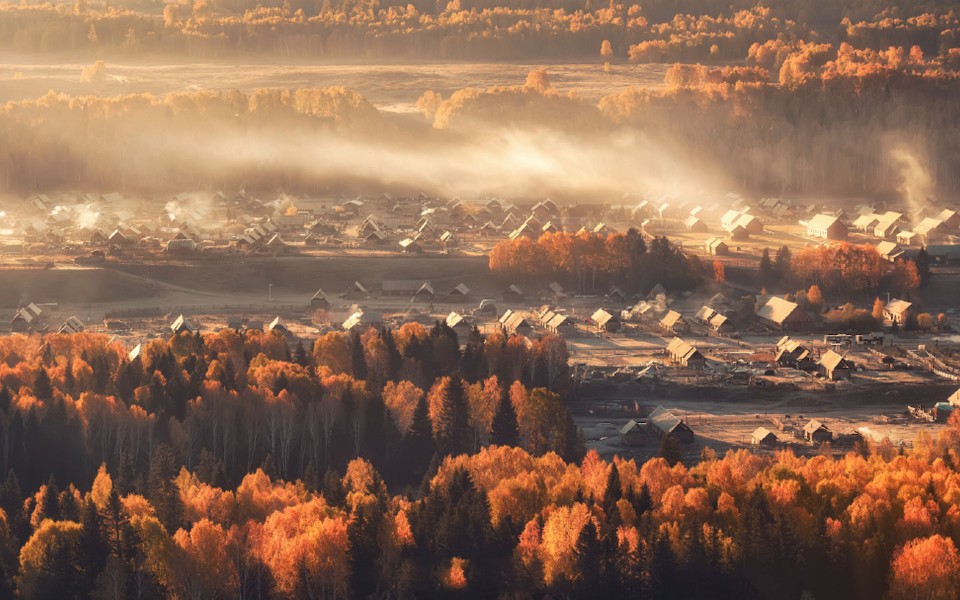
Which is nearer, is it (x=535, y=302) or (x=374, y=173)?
(x=535, y=302)

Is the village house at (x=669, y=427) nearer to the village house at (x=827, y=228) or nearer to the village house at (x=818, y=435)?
the village house at (x=818, y=435)

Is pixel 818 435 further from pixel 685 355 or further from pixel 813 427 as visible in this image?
pixel 685 355

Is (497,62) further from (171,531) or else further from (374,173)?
(171,531)

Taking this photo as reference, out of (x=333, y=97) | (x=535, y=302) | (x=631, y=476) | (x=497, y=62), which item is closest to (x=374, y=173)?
(x=333, y=97)

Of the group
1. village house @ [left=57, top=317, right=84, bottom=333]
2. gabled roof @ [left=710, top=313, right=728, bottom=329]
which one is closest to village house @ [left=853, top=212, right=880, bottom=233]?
gabled roof @ [left=710, top=313, right=728, bottom=329]

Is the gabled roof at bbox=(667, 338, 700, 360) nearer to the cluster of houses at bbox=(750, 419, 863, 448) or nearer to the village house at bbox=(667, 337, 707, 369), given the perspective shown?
the village house at bbox=(667, 337, 707, 369)

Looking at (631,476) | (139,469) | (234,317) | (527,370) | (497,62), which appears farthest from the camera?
(497,62)

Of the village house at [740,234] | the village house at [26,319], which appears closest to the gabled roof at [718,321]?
the village house at [740,234]

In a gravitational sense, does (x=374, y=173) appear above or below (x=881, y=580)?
below

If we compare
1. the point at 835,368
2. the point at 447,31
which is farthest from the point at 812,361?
the point at 447,31
